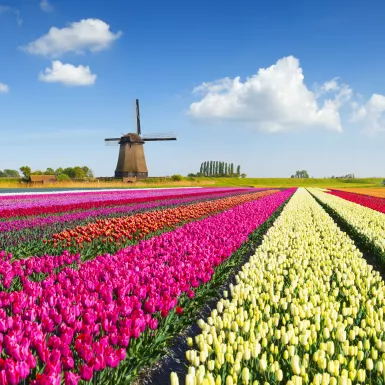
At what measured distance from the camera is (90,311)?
3533mm

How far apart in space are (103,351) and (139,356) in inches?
36.1

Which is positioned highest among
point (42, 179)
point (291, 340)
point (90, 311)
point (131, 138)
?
point (131, 138)

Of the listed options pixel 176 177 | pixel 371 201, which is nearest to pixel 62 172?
pixel 176 177

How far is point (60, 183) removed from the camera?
152ft

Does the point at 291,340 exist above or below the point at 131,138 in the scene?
below

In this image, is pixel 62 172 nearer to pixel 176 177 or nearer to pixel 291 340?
pixel 176 177

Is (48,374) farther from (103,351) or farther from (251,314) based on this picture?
(251,314)

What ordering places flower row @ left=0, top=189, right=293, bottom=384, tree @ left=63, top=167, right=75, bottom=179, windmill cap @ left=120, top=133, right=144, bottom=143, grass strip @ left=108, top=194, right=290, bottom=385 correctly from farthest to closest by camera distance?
tree @ left=63, top=167, right=75, bottom=179 → windmill cap @ left=120, top=133, right=144, bottom=143 → grass strip @ left=108, top=194, right=290, bottom=385 → flower row @ left=0, top=189, right=293, bottom=384

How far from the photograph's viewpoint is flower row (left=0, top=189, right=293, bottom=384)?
277cm

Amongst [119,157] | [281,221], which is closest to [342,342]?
[281,221]

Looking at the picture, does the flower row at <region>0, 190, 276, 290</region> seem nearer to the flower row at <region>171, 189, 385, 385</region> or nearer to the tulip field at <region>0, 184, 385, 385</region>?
the tulip field at <region>0, 184, 385, 385</region>

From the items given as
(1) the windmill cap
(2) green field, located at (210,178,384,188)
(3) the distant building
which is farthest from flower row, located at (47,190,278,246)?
(2) green field, located at (210,178,384,188)

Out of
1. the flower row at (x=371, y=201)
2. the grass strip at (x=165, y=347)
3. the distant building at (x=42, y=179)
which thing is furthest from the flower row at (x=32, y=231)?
the distant building at (x=42, y=179)

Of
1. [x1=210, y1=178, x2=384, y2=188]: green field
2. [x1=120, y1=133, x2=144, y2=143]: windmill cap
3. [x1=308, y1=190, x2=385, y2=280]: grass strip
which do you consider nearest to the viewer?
[x1=308, y1=190, x2=385, y2=280]: grass strip
